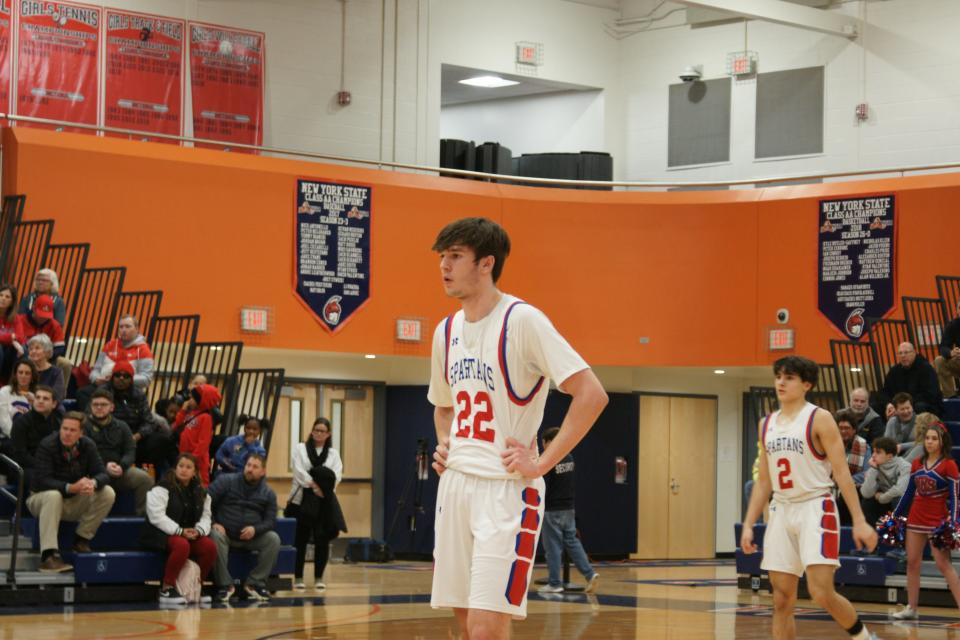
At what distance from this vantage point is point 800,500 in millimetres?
7617

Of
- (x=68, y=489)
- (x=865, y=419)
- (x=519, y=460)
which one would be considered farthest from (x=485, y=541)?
(x=865, y=419)

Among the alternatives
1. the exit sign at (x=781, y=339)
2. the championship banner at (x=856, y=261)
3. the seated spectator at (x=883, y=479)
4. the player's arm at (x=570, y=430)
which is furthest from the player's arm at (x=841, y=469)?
the exit sign at (x=781, y=339)

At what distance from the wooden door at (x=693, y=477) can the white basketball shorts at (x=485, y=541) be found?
16.7 meters

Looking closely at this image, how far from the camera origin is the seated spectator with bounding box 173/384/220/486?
42.9 feet

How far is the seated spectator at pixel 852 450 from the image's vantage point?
1393 centimetres

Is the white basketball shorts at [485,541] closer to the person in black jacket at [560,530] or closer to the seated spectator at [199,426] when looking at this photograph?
the seated spectator at [199,426]

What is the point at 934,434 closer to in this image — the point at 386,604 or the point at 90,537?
the point at 386,604

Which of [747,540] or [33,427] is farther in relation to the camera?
[33,427]

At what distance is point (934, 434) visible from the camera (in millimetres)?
11594

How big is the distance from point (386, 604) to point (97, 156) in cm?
681

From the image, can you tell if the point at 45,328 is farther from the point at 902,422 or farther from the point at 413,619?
the point at 902,422

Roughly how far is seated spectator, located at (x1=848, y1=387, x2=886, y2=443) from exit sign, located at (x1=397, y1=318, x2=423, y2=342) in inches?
234

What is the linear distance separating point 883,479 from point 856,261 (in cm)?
582

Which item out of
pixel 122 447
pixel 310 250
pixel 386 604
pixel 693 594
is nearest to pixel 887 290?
pixel 693 594
